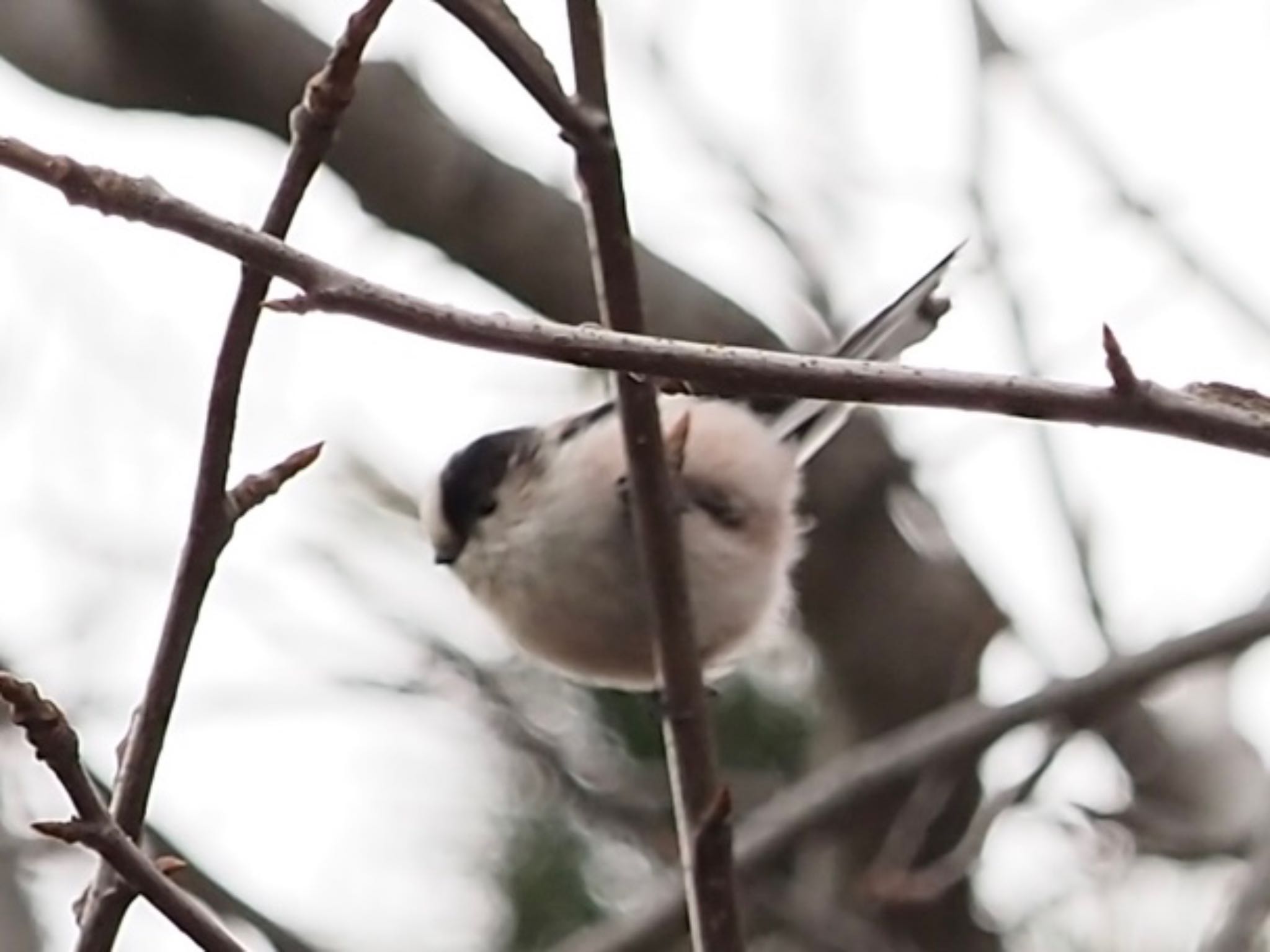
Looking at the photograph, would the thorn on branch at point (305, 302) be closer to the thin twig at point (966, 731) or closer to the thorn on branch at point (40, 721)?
the thorn on branch at point (40, 721)

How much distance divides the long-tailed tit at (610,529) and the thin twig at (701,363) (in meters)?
1.03

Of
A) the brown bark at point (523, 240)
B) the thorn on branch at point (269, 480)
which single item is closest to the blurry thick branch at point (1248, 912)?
the brown bark at point (523, 240)

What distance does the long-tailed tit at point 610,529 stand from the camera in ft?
6.10

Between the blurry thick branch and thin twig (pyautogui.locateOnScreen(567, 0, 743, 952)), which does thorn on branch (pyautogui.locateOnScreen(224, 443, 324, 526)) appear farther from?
the blurry thick branch

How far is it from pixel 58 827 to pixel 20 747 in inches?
66.8

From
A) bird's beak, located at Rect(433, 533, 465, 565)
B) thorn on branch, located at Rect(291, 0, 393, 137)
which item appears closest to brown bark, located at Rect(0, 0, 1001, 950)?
bird's beak, located at Rect(433, 533, 465, 565)

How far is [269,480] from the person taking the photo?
985mm

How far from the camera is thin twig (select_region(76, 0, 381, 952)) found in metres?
0.88

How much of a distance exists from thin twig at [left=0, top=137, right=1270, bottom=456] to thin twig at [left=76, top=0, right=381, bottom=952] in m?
0.13

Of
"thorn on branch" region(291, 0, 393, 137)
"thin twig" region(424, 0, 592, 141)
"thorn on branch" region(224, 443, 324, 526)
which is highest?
"thin twig" region(424, 0, 592, 141)

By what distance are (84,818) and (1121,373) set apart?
432 millimetres

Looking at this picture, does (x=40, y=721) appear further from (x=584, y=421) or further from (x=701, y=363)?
(x=584, y=421)

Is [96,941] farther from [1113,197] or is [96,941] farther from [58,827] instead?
[1113,197]

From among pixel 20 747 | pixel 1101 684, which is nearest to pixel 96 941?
pixel 1101 684
